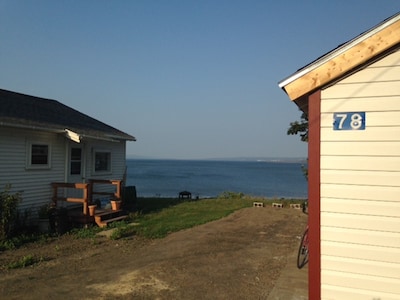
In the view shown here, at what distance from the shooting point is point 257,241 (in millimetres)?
9328

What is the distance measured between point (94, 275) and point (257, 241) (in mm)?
4416

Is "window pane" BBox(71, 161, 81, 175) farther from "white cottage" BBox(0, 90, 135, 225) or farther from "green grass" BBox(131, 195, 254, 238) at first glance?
"green grass" BBox(131, 195, 254, 238)

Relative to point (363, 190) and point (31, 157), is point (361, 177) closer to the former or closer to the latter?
point (363, 190)

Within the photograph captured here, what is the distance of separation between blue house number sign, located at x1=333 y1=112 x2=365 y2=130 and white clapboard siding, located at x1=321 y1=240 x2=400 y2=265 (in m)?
1.17

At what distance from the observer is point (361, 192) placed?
408cm

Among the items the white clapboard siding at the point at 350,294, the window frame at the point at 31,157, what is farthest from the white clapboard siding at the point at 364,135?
the window frame at the point at 31,157

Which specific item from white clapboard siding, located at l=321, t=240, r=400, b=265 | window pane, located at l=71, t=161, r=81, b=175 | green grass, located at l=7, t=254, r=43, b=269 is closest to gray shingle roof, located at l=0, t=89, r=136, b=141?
window pane, located at l=71, t=161, r=81, b=175

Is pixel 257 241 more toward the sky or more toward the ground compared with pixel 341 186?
more toward the ground

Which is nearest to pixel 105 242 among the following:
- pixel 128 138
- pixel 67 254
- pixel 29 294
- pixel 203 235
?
pixel 67 254

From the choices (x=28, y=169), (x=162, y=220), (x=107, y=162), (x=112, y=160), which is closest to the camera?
(x=28, y=169)

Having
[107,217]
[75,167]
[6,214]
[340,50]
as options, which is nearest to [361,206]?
[340,50]

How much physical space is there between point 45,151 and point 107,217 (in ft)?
10.1

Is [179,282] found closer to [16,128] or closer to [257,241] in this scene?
[257,241]

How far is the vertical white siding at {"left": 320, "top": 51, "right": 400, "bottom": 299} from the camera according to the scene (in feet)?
13.1
